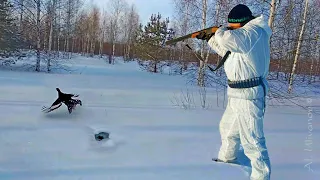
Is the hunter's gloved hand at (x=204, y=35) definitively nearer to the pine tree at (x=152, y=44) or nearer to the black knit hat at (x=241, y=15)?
the black knit hat at (x=241, y=15)

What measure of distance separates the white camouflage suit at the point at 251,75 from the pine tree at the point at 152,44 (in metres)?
16.6

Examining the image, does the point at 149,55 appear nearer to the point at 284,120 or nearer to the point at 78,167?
the point at 284,120

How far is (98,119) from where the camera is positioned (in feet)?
14.0

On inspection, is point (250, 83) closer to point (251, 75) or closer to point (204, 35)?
point (251, 75)

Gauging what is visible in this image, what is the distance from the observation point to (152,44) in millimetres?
18750

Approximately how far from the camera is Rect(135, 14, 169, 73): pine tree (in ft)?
61.8

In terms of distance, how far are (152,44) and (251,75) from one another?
55.1 ft

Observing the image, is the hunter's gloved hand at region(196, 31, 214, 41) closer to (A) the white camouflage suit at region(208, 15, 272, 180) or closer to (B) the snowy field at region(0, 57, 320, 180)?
(A) the white camouflage suit at region(208, 15, 272, 180)

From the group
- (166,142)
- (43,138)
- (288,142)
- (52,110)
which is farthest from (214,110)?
(43,138)

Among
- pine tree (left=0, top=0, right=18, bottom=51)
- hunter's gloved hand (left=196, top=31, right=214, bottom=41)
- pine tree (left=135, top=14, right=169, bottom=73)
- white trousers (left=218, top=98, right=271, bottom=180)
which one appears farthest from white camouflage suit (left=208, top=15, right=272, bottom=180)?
pine tree (left=135, top=14, right=169, bottom=73)

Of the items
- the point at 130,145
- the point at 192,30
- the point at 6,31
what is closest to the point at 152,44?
the point at 192,30

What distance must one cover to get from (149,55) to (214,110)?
1364cm

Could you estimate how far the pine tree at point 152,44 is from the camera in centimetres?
1884

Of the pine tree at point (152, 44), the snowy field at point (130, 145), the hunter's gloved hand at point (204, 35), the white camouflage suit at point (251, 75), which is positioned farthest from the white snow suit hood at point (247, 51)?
the pine tree at point (152, 44)
